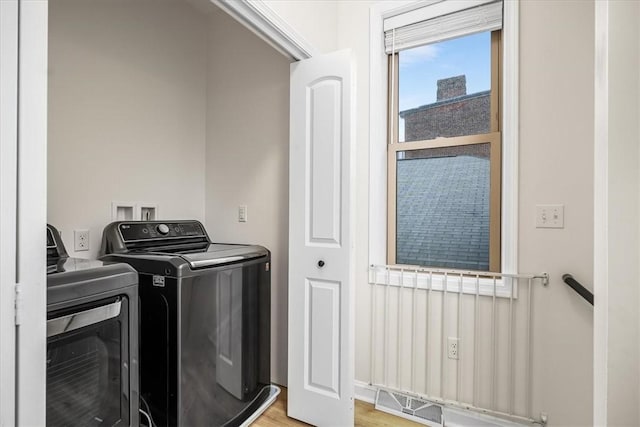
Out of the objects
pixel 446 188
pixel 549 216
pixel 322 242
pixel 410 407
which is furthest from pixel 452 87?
pixel 410 407

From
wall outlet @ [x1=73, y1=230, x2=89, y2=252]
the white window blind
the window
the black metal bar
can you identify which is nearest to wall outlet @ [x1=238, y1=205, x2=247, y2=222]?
wall outlet @ [x1=73, y1=230, x2=89, y2=252]

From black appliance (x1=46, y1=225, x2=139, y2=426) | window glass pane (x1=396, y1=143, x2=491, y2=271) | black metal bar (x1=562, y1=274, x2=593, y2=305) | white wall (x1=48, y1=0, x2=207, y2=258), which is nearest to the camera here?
black appliance (x1=46, y1=225, x2=139, y2=426)

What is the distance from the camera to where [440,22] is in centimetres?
185

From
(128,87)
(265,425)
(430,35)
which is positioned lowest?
(265,425)

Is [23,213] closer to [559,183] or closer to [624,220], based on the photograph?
[624,220]

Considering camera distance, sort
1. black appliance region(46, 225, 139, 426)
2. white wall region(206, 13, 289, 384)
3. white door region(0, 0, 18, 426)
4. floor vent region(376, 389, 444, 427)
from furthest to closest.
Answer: white wall region(206, 13, 289, 384) → floor vent region(376, 389, 444, 427) → black appliance region(46, 225, 139, 426) → white door region(0, 0, 18, 426)

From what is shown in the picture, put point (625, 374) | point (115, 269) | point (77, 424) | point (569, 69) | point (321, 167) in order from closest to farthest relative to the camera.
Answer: point (625, 374) → point (77, 424) → point (115, 269) → point (569, 69) → point (321, 167)

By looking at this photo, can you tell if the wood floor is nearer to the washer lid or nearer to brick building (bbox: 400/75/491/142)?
the washer lid

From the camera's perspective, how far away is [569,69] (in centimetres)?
151

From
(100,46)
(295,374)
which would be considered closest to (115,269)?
(295,374)

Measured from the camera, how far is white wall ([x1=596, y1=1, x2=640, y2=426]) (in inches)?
23.8

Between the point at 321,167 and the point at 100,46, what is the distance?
144 centimetres

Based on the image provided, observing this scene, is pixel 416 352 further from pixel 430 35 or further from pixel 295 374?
pixel 430 35

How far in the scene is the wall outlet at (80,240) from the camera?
164 cm
